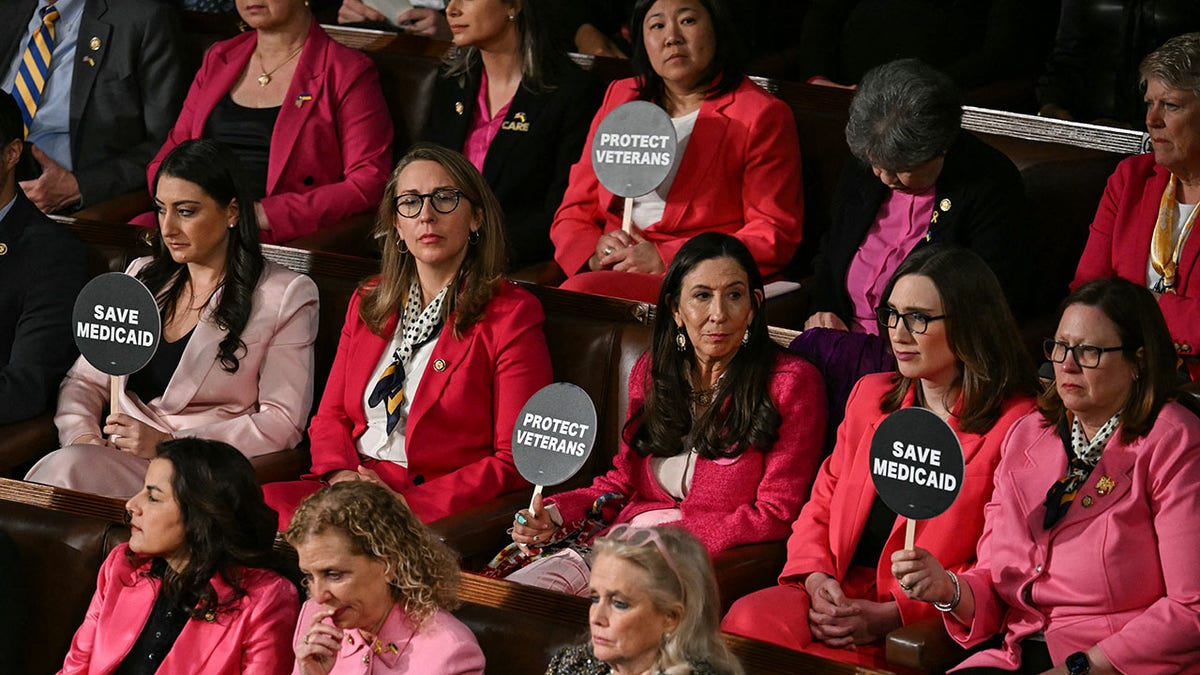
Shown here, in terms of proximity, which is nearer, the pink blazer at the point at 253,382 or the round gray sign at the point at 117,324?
the round gray sign at the point at 117,324

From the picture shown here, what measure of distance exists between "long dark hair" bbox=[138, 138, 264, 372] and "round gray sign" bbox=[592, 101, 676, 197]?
808 mm

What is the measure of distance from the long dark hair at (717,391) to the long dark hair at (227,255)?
0.98 metres

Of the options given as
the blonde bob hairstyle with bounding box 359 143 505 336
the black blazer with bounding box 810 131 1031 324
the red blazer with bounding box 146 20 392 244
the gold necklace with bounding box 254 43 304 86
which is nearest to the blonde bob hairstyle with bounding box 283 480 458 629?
the blonde bob hairstyle with bounding box 359 143 505 336

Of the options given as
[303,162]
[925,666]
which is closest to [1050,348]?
[925,666]

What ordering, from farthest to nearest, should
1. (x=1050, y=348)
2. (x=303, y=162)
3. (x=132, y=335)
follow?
(x=303, y=162) → (x=132, y=335) → (x=1050, y=348)

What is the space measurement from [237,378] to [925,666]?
180cm

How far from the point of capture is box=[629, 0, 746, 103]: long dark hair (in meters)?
4.52

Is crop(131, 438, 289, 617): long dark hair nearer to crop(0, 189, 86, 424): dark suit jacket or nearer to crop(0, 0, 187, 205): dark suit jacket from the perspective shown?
crop(0, 189, 86, 424): dark suit jacket

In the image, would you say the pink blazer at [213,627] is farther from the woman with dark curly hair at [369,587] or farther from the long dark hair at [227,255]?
the long dark hair at [227,255]

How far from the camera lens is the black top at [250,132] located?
503cm

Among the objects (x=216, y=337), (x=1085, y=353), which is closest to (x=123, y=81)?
(x=216, y=337)

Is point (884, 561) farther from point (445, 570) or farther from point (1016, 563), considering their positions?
point (445, 570)

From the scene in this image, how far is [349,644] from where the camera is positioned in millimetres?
3172

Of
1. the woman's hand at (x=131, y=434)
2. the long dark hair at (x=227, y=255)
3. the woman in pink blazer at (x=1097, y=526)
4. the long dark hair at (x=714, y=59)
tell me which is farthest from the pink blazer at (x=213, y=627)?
the long dark hair at (x=714, y=59)
